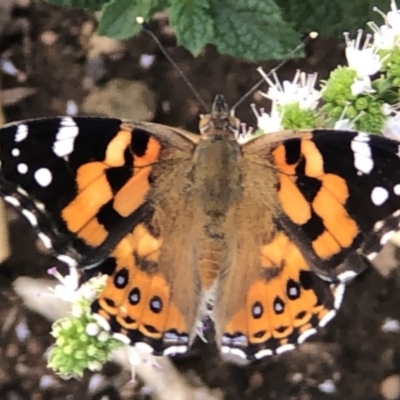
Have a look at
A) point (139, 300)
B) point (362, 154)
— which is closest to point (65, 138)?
point (139, 300)

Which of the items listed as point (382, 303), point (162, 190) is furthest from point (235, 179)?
point (382, 303)

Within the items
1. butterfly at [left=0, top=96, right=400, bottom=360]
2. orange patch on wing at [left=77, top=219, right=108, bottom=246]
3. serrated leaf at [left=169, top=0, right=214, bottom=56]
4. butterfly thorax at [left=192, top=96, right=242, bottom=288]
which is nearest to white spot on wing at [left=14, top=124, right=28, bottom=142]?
butterfly at [left=0, top=96, right=400, bottom=360]

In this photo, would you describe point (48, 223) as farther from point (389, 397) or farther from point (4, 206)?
point (389, 397)

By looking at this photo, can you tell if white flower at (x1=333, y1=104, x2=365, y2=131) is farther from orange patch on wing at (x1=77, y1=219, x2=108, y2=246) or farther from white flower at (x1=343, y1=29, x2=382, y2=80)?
orange patch on wing at (x1=77, y1=219, x2=108, y2=246)

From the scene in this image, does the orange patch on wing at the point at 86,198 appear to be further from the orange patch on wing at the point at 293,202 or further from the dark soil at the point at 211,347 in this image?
the dark soil at the point at 211,347

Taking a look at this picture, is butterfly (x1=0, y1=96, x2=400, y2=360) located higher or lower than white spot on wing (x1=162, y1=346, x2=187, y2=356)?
higher

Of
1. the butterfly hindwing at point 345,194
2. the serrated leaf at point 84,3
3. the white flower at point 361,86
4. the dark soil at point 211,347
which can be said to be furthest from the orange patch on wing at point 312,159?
the dark soil at point 211,347
